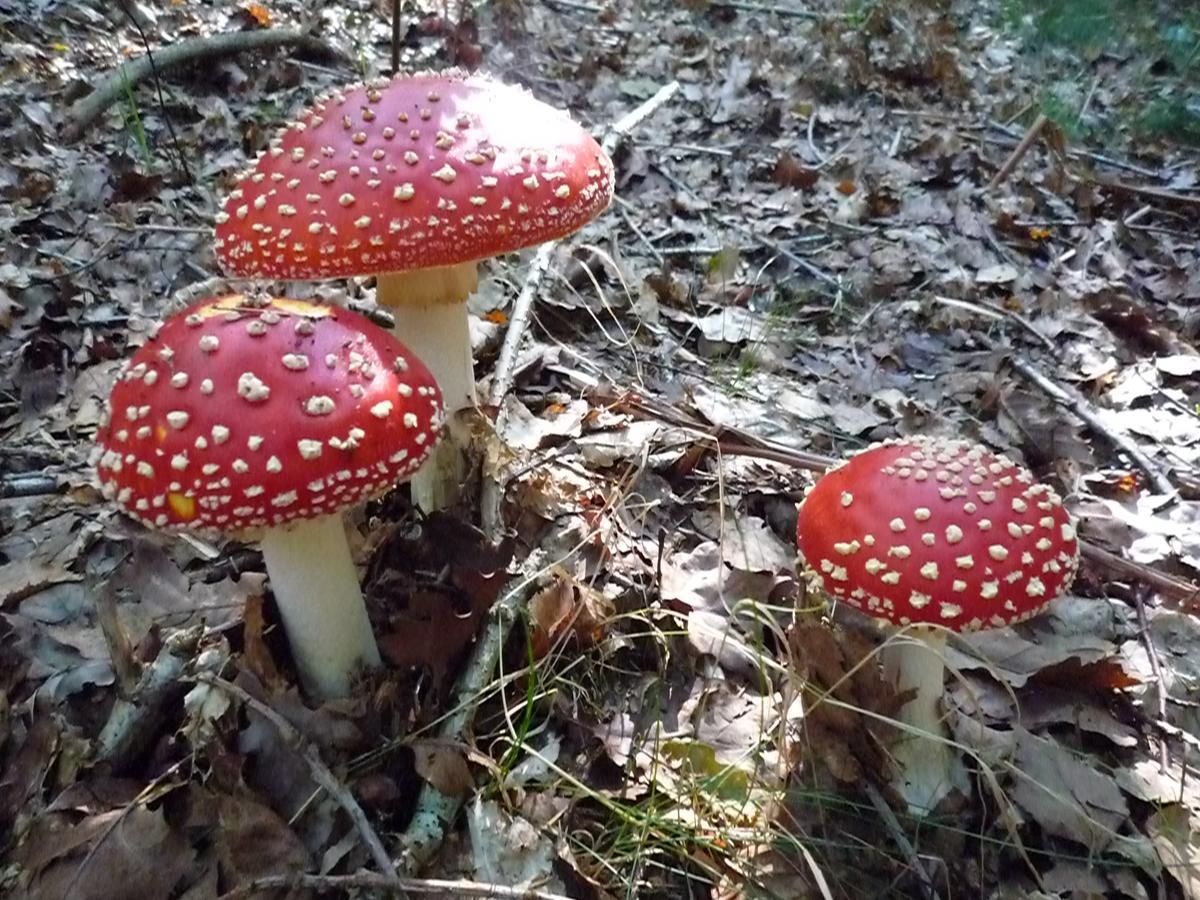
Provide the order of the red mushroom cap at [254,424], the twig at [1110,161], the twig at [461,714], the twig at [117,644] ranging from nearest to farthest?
the red mushroom cap at [254,424], the twig at [461,714], the twig at [117,644], the twig at [1110,161]

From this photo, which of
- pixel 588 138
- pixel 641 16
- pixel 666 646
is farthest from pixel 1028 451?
pixel 641 16

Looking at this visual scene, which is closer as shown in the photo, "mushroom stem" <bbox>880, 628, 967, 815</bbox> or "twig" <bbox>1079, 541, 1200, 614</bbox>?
"mushroom stem" <bbox>880, 628, 967, 815</bbox>

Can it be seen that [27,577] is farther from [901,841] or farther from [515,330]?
[901,841]

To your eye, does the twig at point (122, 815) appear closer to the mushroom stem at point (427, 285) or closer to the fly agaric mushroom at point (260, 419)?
the fly agaric mushroom at point (260, 419)

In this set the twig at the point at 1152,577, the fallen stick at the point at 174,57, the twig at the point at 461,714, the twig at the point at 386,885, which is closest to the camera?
the twig at the point at 386,885

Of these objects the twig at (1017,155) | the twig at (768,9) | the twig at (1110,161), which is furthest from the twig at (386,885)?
the twig at (768,9)

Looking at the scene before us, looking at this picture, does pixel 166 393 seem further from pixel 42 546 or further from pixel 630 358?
pixel 630 358

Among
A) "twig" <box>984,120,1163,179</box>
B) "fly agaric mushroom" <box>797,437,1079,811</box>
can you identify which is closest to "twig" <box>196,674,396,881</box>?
"fly agaric mushroom" <box>797,437,1079,811</box>

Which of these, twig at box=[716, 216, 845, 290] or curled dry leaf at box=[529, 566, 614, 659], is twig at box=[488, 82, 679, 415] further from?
twig at box=[716, 216, 845, 290]
